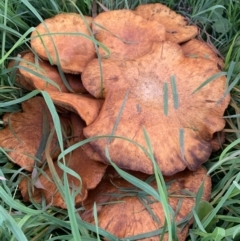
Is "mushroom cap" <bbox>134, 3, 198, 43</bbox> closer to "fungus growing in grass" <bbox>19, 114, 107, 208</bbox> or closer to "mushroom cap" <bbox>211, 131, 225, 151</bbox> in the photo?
"mushroom cap" <bbox>211, 131, 225, 151</bbox>

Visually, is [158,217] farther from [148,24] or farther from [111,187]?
[148,24]

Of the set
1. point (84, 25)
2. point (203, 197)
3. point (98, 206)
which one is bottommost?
point (98, 206)

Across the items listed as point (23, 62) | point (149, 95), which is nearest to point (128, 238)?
point (149, 95)

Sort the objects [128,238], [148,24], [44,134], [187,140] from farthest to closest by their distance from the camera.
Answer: [148,24], [44,134], [187,140], [128,238]

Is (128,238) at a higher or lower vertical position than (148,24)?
lower

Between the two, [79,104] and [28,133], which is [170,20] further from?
[28,133]

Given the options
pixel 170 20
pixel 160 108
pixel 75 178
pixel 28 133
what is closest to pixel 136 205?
pixel 75 178
